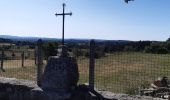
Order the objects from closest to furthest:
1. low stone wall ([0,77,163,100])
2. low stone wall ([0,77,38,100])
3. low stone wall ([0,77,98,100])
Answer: low stone wall ([0,77,163,100]) < low stone wall ([0,77,98,100]) < low stone wall ([0,77,38,100])

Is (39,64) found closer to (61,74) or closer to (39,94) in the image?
(39,94)

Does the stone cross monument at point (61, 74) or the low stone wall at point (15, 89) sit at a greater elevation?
the stone cross monument at point (61, 74)

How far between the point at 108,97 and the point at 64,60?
140 cm

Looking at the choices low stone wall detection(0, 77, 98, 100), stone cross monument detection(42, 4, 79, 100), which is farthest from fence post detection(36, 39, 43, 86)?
stone cross monument detection(42, 4, 79, 100)

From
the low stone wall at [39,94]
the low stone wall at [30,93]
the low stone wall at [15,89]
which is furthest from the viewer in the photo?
the low stone wall at [15,89]

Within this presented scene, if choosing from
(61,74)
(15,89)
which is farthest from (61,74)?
(15,89)

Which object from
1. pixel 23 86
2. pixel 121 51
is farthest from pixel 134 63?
pixel 23 86

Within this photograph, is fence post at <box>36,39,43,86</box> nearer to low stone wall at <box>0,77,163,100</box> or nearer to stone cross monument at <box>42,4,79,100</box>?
low stone wall at <box>0,77,163,100</box>

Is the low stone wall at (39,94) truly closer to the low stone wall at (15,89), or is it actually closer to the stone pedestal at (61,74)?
the low stone wall at (15,89)

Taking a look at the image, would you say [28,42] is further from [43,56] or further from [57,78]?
A: [57,78]

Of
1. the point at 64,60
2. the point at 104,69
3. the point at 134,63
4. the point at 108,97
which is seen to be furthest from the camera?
the point at 104,69

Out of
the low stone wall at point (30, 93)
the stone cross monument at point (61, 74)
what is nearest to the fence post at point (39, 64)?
the low stone wall at point (30, 93)

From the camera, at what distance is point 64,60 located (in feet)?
28.9

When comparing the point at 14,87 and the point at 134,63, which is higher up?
the point at 134,63
